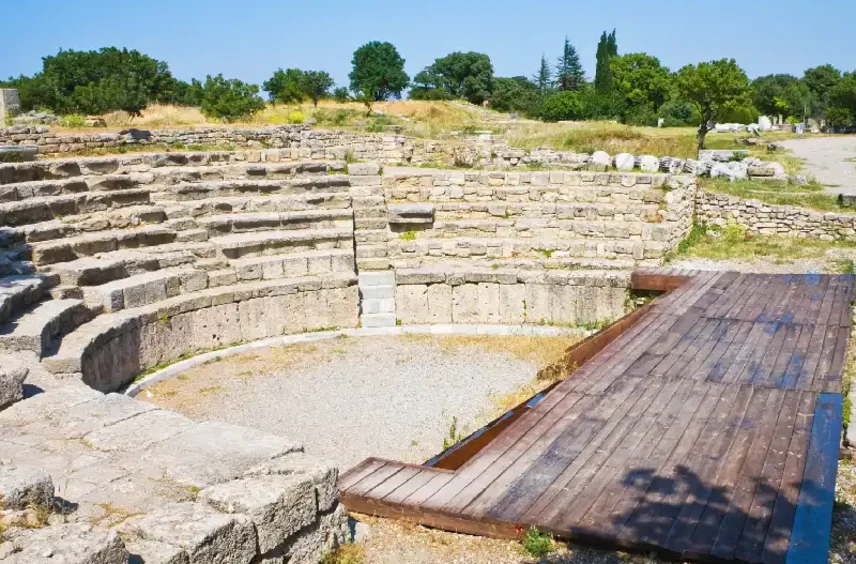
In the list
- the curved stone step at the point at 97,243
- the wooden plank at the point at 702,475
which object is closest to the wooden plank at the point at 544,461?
the wooden plank at the point at 702,475

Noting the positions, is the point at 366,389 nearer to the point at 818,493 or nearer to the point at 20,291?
the point at 20,291

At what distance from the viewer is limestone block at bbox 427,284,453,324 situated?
41.5 feet

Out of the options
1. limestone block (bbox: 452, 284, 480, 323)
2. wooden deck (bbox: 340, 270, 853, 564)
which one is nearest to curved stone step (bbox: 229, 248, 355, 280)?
limestone block (bbox: 452, 284, 480, 323)

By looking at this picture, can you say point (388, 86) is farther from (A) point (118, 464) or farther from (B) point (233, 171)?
(A) point (118, 464)

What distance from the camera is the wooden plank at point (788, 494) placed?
14.6 ft

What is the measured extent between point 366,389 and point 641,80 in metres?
63.1

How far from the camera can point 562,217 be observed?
1394 cm

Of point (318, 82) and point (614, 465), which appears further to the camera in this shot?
point (318, 82)

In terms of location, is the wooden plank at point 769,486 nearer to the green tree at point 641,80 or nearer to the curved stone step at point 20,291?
the curved stone step at point 20,291

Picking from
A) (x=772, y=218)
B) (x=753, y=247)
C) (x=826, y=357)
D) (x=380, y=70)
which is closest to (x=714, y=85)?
(x=772, y=218)

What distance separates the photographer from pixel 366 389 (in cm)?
1008

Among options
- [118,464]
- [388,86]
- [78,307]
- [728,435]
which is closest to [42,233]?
[78,307]

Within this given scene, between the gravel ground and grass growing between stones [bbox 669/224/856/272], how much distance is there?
4.20 m

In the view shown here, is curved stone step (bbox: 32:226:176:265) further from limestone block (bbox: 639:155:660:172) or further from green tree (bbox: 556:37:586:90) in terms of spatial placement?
green tree (bbox: 556:37:586:90)
